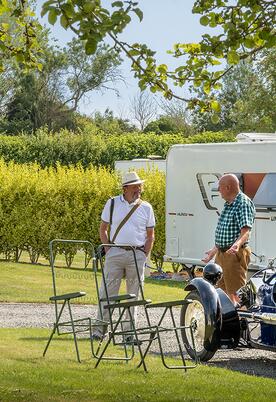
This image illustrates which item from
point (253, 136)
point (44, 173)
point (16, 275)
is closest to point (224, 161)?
point (253, 136)

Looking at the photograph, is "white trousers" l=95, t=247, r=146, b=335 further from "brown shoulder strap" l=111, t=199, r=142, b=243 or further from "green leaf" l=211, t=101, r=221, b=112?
"green leaf" l=211, t=101, r=221, b=112

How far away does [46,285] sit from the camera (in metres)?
19.7

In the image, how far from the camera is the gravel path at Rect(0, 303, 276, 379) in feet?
37.0

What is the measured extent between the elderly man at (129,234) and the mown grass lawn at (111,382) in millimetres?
1145

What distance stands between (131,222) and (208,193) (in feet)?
30.7

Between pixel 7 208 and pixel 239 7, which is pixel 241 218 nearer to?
pixel 239 7

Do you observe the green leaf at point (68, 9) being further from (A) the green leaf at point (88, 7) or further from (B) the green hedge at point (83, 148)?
(B) the green hedge at point (83, 148)

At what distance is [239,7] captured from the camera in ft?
36.4

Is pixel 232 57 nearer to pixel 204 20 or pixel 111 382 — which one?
pixel 204 20

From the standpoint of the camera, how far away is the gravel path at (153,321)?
11.3 meters

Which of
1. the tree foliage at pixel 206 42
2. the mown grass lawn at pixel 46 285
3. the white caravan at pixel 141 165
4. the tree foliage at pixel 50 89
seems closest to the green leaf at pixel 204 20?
the tree foliage at pixel 206 42

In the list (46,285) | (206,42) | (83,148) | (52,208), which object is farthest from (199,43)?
(83,148)

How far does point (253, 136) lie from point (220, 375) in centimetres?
1086

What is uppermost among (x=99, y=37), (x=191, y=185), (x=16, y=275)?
(x=99, y=37)
